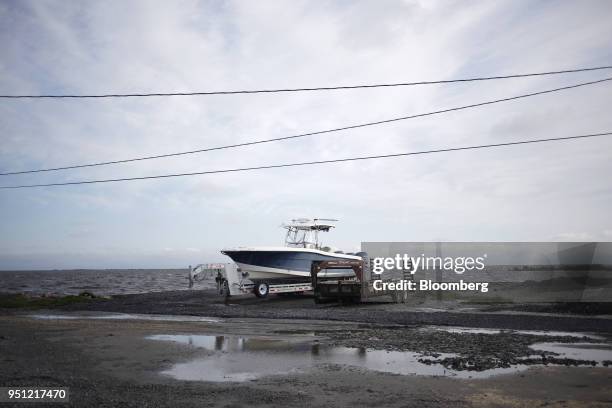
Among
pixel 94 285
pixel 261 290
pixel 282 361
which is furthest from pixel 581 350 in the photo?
pixel 94 285

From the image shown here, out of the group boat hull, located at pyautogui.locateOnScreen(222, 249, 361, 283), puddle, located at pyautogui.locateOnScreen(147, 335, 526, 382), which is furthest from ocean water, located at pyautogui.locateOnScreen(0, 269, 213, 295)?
puddle, located at pyautogui.locateOnScreen(147, 335, 526, 382)

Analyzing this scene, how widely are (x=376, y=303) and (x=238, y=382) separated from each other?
17.6 m

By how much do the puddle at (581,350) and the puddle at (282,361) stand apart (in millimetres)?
1967

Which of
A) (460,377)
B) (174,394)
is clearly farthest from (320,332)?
(174,394)

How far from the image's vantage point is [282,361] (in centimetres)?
993

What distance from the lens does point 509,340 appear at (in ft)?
40.3

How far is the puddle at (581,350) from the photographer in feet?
33.2

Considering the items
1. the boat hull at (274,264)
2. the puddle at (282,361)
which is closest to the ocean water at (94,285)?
the boat hull at (274,264)

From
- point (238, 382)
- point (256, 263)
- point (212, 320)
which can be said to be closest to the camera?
point (238, 382)

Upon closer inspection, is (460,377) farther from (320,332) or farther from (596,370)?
(320,332)

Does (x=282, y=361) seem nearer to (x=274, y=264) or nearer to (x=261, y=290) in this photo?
(x=261, y=290)

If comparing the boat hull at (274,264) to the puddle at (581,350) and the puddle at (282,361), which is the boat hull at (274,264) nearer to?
the puddle at (282,361)

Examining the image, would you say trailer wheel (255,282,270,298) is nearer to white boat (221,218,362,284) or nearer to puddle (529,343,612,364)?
white boat (221,218,362,284)

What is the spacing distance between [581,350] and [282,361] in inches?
258
